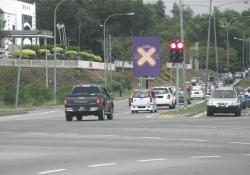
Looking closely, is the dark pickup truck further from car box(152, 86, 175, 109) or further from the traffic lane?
car box(152, 86, 175, 109)

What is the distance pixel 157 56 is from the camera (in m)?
78.1

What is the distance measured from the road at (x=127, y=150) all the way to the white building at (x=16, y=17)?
99263 mm

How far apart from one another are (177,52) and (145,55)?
3353 centimetres

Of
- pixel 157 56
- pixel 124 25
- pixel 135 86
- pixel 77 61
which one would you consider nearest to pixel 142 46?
pixel 157 56

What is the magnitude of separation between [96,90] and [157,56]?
36315 millimetres

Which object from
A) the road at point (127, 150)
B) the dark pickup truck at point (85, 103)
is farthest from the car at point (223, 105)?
the road at point (127, 150)

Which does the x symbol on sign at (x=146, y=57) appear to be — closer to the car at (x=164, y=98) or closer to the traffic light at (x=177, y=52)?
the car at (x=164, y=98)

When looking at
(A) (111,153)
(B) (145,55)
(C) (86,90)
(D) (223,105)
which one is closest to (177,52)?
(D) (223,105)

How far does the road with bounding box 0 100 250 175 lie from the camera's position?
1692 cm

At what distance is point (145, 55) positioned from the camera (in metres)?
79.3

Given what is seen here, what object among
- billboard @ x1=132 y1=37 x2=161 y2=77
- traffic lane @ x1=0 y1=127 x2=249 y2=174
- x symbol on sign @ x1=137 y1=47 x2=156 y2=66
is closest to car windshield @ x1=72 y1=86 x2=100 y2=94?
traffic lane @ x1=0 y1=127 x2=249 y2=174

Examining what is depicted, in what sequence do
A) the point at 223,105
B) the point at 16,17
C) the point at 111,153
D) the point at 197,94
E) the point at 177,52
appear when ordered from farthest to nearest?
the point at 16,17 → the point at 197,94 → the point at 177,52 → the point at 223,105 → the point at 111,153

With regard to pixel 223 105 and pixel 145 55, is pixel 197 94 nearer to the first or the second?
pixel 145 55

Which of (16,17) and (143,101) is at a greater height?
(16,17)
